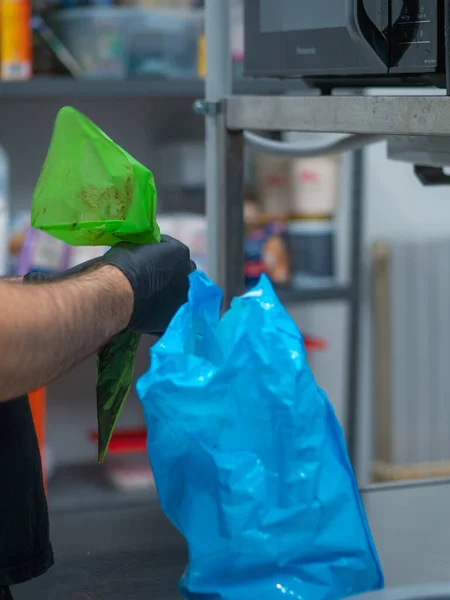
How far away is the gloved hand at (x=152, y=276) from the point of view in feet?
2.55

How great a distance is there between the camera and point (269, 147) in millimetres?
1247

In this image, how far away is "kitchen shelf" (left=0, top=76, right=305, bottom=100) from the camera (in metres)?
2.14

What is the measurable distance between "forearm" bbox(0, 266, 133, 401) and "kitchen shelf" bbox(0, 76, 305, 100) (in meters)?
1.43

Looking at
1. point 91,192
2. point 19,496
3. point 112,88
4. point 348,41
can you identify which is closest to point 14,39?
point 112,88

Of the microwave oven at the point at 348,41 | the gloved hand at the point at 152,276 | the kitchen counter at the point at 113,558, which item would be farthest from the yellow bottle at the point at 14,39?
the gloved hand at the point at 152,276

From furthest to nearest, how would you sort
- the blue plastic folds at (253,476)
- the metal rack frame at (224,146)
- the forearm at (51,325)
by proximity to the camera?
the metal rack frame at (224,146)
the blue plastic folds at (253,476)
the forearm at (51,325)

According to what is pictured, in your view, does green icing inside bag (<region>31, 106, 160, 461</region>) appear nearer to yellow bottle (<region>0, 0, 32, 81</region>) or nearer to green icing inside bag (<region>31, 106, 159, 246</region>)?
green icing inside bag (<region>31, 106, 159, 246</region>)

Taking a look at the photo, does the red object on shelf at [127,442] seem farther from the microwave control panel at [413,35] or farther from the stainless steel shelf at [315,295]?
the microwave control panel at [413,35]

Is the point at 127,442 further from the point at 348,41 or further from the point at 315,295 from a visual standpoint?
the point at 348,41

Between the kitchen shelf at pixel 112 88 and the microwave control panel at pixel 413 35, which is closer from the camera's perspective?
the microwave control panel at pixel 413 35

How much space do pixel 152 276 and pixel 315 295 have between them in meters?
1.66

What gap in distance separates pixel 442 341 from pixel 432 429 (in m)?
0.24

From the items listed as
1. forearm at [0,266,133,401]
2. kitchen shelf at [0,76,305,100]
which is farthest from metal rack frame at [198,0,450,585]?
kitchen shelf at [0,76,305,100]

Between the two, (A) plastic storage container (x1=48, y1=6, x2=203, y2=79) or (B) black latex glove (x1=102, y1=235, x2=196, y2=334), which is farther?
(A) plastic storage container (x1=48, y1=6, x2=203, y2=79)
